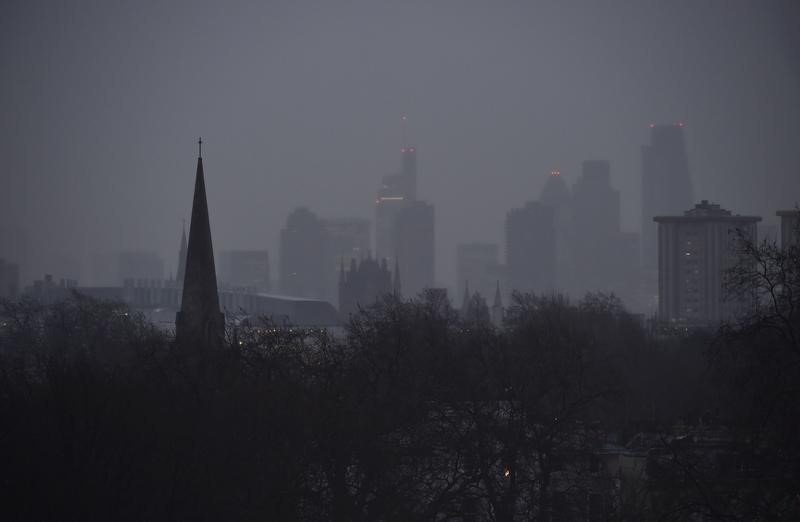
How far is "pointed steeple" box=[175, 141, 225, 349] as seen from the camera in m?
65.5

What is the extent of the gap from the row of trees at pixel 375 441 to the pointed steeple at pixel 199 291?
11.8m

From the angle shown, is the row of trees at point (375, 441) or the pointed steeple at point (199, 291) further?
the pointed steeple at point (199, 291)

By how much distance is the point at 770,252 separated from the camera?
32750 millimetres

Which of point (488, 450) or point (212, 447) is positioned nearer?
point (212, 447)

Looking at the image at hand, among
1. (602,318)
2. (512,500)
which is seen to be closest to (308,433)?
(512,500)

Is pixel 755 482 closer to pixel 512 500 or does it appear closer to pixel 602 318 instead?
pixel 512 500

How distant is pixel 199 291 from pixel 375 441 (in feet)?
92.8

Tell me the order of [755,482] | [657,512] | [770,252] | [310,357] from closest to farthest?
[755,482], [770,252], [657,512], [310,357]

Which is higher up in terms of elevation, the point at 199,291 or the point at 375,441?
the point at 199,291

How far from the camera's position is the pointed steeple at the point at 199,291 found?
2579 inches

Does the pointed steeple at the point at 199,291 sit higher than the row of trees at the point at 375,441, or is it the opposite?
the pointed steeple at the point at 199,291

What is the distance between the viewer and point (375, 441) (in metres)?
39.9

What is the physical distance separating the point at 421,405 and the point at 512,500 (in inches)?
183

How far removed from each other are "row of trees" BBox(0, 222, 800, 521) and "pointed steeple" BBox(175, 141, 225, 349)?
1180 cm
